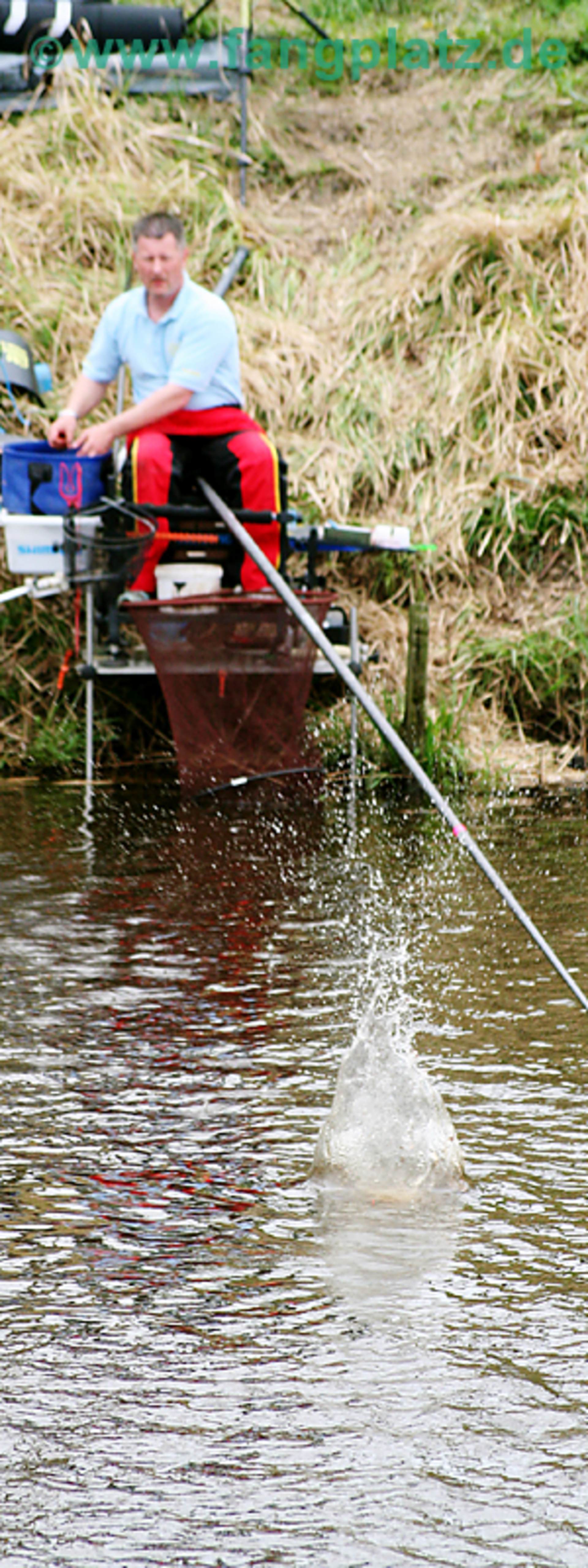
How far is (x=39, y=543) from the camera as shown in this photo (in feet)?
28.0

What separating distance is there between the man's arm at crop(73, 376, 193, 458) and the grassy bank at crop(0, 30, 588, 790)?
5.27ft

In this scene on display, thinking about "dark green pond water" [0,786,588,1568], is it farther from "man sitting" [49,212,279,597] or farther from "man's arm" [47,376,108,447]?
"man's arm" [47,376,108,447]

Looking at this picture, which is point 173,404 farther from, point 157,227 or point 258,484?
point 157,227

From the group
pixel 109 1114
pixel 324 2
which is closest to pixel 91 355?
pixel 109 1114

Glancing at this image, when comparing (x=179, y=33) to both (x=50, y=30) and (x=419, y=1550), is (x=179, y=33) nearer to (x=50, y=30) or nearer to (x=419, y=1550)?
(x=50, y=30)

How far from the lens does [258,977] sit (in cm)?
525

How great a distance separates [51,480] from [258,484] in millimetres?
884

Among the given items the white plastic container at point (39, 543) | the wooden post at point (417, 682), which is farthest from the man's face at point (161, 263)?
the wooden post at point (417, 682)

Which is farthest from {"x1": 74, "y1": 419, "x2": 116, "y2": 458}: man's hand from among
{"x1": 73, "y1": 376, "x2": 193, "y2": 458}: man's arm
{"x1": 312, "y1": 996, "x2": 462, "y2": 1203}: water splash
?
{"x1": 312, "y1": 996, "x2": 462, "y2": 1203}: water splash

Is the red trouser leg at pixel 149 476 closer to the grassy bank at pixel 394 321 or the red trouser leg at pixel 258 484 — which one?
the red trouser leg at pixel 258 484

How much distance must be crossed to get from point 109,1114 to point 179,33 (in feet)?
37.9

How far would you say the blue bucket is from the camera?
844 centimetres

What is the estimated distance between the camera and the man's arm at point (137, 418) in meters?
8.34

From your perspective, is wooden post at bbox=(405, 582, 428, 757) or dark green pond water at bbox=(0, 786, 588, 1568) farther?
wooden post at bbox=(405, 582, 428, 757)
